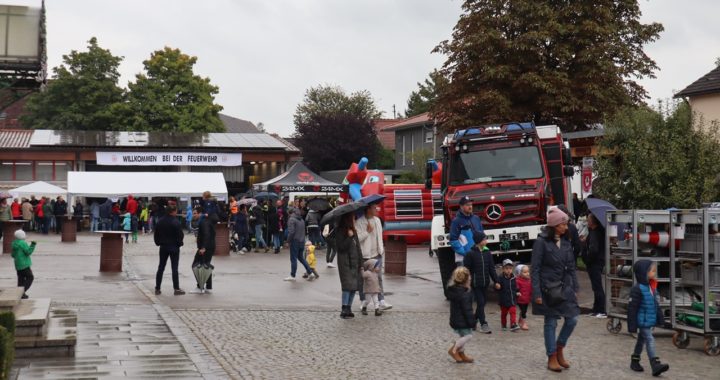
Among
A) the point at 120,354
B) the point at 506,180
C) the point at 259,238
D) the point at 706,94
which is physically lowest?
the point at 120,354

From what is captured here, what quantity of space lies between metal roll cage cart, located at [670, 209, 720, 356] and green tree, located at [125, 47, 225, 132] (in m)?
61.6

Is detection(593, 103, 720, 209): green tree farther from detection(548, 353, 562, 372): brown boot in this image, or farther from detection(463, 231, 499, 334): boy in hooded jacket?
detection(548, 353, 562, 372): brown boot

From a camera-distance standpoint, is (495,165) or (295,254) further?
(295,254)

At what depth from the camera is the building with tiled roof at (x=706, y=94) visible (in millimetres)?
34562

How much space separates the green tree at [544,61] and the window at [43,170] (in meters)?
28.2

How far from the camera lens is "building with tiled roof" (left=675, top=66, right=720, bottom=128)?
34562 millimetres

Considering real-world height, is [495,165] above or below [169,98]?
below

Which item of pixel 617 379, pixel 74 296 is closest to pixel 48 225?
pixel 74 296

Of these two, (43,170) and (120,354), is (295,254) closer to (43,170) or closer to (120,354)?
(120,354)

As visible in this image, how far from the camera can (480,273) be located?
14273mm

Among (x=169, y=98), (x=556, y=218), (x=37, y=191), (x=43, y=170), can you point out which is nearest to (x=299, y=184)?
(x=37, y=191)

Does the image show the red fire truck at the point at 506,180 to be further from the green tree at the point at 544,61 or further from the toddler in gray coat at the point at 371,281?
the green tree at the point at 544,61

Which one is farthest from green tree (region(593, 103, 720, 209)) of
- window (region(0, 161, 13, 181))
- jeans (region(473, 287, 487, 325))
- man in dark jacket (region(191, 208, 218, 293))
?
window (region(0, 161, 13, 181))

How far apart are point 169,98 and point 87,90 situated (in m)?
6.80
